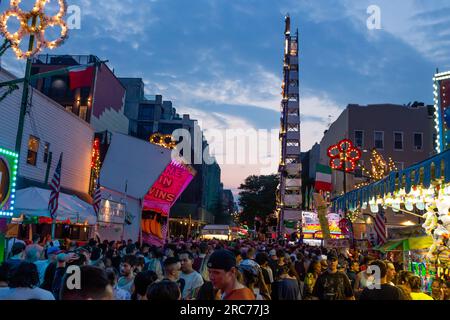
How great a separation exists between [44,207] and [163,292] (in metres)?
13.5

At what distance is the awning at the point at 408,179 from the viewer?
10.3m

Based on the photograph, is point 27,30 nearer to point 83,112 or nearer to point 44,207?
point 44,207

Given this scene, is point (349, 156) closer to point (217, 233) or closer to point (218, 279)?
point (218, 279)

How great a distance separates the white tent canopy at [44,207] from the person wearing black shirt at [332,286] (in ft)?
35.0

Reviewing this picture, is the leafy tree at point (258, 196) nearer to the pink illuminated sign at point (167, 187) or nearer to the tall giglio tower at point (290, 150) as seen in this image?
the tall giglio tower at point (290, 150)

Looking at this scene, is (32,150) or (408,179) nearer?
(408,179)

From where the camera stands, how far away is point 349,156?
2667cm

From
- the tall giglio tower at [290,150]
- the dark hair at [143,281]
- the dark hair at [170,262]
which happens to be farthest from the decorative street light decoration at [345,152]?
the tall giglio tower at [290,150]

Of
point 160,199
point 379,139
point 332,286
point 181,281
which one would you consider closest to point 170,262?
point 181,281

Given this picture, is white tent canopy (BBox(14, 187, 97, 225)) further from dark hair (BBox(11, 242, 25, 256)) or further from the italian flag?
the italian flag

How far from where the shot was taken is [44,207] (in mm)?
16000

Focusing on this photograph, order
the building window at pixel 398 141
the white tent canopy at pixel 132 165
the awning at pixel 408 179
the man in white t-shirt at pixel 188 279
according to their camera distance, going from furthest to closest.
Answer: the building window at pixel 398 141 → the white tent canopy at pixel 132 165 → the awning at pixel 408 179 → the man in white t-shirt at pixel 188 279

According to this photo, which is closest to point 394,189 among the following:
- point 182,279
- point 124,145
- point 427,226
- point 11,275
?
point 427,226

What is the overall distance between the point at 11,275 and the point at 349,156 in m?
24.2
